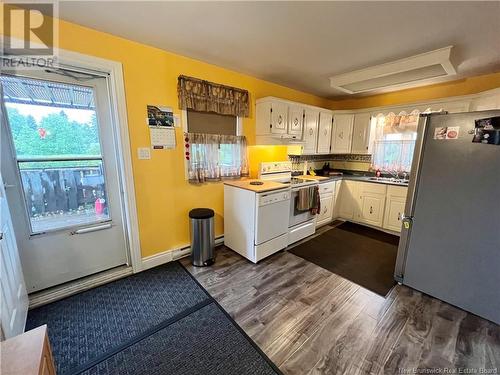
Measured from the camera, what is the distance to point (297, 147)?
153 inches

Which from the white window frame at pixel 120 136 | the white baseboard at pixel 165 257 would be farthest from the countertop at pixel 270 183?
the white window frame at pixel 120 136

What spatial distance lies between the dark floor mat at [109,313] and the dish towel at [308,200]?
68.9 inches

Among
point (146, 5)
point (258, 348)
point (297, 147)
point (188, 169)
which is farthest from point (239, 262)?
point (146, 5)

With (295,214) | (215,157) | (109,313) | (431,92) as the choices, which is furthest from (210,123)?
(431,92)

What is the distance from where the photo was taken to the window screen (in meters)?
2.67

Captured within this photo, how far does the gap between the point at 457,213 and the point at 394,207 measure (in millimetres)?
1713

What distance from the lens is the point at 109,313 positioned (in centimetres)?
187

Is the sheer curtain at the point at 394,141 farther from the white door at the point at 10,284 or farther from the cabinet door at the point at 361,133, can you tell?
the white door at the point at 10,284

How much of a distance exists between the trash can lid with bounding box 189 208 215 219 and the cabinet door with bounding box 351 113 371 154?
3.18 m

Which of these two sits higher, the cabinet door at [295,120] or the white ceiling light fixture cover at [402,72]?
the white ceiling light fixture cover at [402,72]

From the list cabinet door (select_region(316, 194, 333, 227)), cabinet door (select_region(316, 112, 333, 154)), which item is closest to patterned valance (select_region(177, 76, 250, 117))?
cabinet door (select_region(316, 112, 333, 154))

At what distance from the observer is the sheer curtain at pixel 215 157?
269 cm

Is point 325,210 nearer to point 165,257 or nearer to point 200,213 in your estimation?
point 200,213

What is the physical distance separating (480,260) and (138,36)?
12.3 ft
